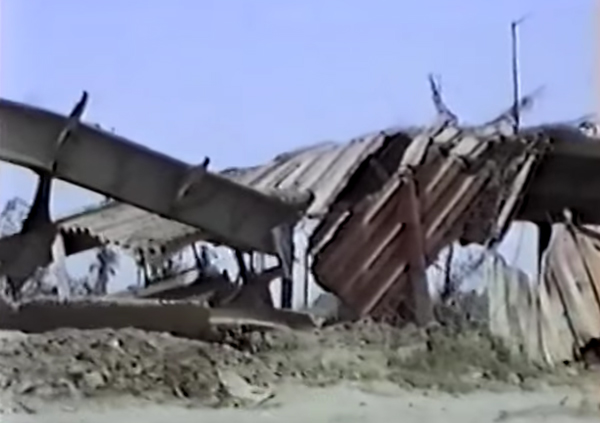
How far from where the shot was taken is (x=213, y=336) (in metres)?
1.24

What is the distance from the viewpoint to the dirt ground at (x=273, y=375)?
1.22m

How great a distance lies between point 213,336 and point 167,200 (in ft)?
0.50

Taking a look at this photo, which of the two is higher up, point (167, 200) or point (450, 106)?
point (450, 106)

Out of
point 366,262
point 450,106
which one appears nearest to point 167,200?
point 366,262

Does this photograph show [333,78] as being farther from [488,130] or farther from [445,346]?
[445,346]

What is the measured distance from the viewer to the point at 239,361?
1.24 metres

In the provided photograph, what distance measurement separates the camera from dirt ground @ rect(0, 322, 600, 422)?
48.1 inches

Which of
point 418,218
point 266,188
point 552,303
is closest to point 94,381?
point 266,188

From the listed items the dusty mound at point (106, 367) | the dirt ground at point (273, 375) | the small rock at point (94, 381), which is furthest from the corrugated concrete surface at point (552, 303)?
the small rock at point (94, 381)

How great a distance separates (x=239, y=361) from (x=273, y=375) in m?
0.04

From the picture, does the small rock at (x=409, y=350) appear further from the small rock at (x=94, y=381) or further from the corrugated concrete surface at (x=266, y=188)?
the small rock at (x=94, y=381)

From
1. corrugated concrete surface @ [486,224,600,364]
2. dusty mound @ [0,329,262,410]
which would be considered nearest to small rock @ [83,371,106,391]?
dusty mound @ [0,329,262,410]

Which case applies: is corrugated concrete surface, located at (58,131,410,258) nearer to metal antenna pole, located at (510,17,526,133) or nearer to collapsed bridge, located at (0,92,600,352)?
collapsed bridge, located at (0,92,600,352)

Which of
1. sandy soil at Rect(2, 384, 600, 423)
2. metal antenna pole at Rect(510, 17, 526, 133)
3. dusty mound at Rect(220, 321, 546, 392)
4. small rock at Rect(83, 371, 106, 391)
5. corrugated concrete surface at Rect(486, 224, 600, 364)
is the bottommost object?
sandy soil at Rect(2, 384, 600, 423)
